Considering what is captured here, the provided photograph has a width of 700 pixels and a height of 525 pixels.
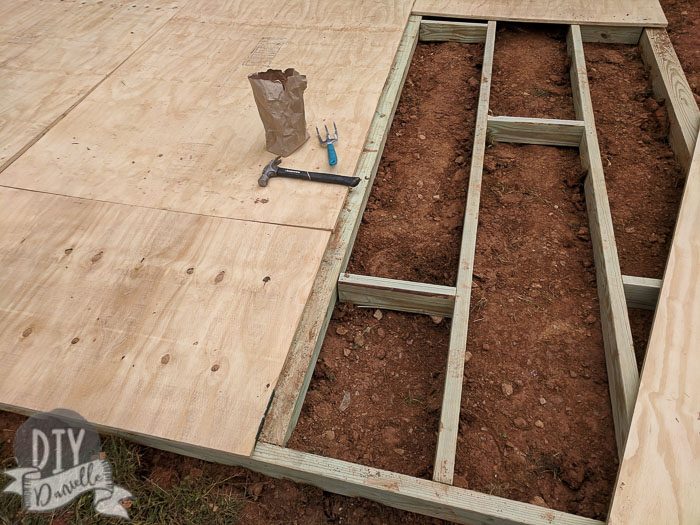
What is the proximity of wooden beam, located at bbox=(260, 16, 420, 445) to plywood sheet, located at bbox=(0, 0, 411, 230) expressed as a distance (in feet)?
0.22

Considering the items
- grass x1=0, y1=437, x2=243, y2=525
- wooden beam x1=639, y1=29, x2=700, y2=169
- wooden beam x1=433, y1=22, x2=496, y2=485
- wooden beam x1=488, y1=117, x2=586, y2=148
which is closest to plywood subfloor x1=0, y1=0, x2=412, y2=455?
grass x1=0, y1=437, x2=243, y2=525

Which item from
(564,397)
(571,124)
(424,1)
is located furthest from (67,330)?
(424,1)

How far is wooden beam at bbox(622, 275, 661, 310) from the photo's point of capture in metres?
2.02

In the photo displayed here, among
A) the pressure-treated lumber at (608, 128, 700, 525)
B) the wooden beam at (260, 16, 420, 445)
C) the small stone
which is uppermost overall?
the wooden beam at (260, 16, 420, 445)

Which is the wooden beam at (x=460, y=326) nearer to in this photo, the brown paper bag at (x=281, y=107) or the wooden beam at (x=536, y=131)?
the wooden beam at (x=536, y=131)

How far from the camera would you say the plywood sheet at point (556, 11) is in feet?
11.8

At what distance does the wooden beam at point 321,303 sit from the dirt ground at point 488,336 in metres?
0.12

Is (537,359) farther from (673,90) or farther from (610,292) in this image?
(673,90)

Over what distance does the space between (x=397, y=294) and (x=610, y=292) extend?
0.86 meters

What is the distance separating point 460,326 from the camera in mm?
1946

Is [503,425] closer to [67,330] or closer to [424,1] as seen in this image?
[67,330]

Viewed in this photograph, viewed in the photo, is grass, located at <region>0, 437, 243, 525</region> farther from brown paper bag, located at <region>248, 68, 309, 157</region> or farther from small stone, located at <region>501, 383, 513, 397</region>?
brown paper bag, located at <region>248, 68, 309, 157</region>

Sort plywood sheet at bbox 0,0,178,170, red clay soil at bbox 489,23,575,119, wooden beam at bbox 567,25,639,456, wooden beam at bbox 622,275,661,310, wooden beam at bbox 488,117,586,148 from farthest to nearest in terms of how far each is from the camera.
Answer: red clay soil at bbox 489,23,575,119 < plywood sheet at bbox 0,0,178,170 < wooden beam at bbox 488,117,586,148 < wooden beam at bbox 622,275,661,310 < wooden beam at bbox 567,25,639,456

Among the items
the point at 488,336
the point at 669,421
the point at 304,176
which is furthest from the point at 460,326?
the point at 304,176
